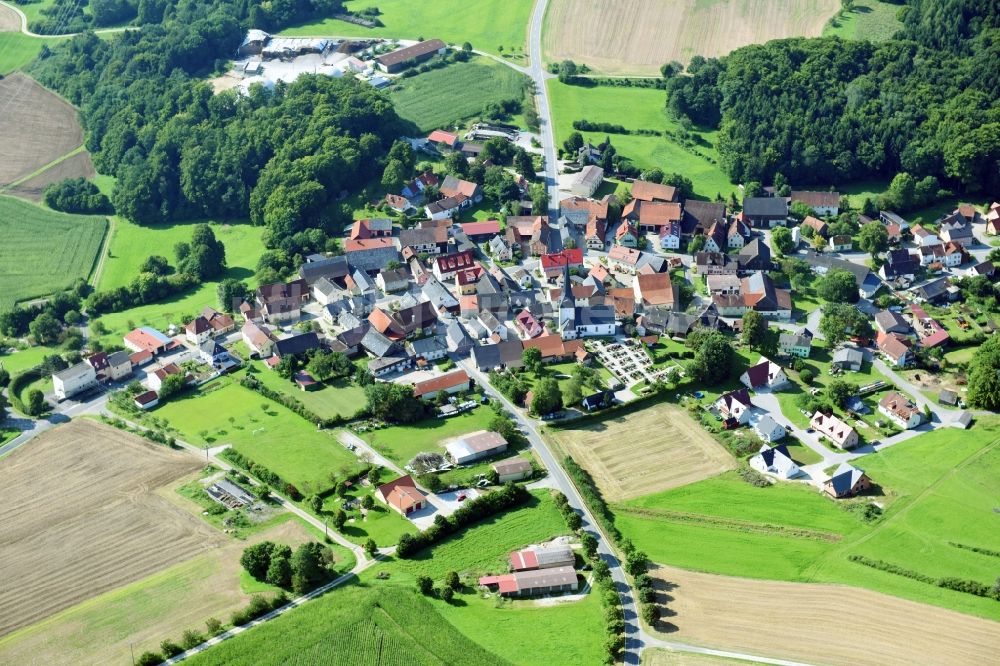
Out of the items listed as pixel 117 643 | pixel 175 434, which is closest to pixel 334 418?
pixel 175 434

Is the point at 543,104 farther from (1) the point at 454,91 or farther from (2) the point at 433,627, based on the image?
(2) the point at 433,627

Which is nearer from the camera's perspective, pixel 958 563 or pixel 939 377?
pixel 958 563

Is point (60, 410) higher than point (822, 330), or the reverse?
point (822, 330)

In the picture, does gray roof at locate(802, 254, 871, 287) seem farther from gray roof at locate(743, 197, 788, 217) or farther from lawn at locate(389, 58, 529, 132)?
lawn at locate(389, 58, 529, 132)

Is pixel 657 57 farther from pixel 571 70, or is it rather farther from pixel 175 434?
pixel 175 434

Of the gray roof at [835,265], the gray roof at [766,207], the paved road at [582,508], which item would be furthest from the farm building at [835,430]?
the gray roof at [766,207]

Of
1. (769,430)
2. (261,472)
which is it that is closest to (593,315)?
(769,430)
